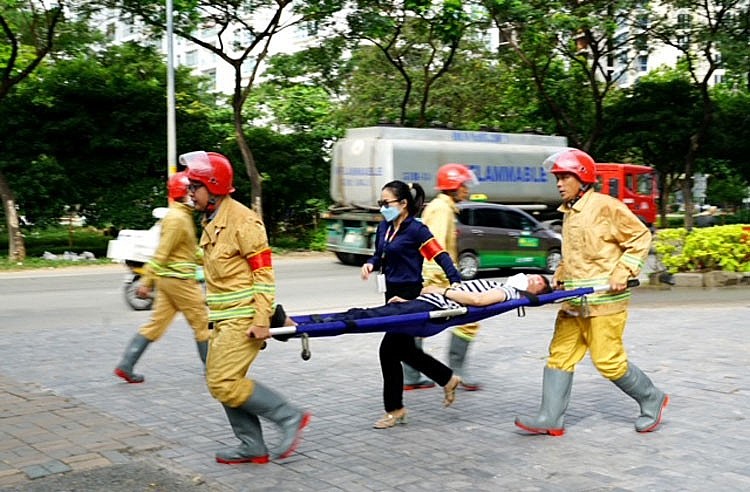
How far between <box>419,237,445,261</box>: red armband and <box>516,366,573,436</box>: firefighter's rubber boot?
44.1 inches

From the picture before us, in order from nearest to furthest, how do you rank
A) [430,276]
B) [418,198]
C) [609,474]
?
1. [609,474]
2. [418,198]
3. [430,276]

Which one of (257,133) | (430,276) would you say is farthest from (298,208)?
(430,276)

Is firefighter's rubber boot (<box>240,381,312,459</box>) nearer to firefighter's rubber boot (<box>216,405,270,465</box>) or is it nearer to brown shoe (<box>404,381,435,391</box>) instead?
firefighter's rubber boot (<box>216,405,270,465</box>)

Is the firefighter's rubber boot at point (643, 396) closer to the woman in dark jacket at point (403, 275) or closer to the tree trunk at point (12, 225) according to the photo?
the woman in dark jacket at point (403, 275)

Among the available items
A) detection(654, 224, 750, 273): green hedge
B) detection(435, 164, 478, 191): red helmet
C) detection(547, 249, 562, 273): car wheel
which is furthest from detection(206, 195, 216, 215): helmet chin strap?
detection(547, 249, 562, 273): car wheel

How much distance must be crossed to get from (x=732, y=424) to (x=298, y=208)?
23.6 m

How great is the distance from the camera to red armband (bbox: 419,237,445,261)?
253 inches

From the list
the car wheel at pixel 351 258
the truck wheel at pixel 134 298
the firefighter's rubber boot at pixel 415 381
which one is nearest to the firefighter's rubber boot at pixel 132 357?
the firefighter's rubber boot at pixel 415 381

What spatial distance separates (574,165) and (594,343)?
114 cm

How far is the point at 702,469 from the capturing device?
5.18 meters

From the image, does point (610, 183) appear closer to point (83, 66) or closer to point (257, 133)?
point (257, 133)

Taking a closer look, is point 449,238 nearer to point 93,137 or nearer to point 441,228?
point 441,228

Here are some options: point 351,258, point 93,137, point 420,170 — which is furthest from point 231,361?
point 93,137

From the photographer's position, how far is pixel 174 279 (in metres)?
7.51
